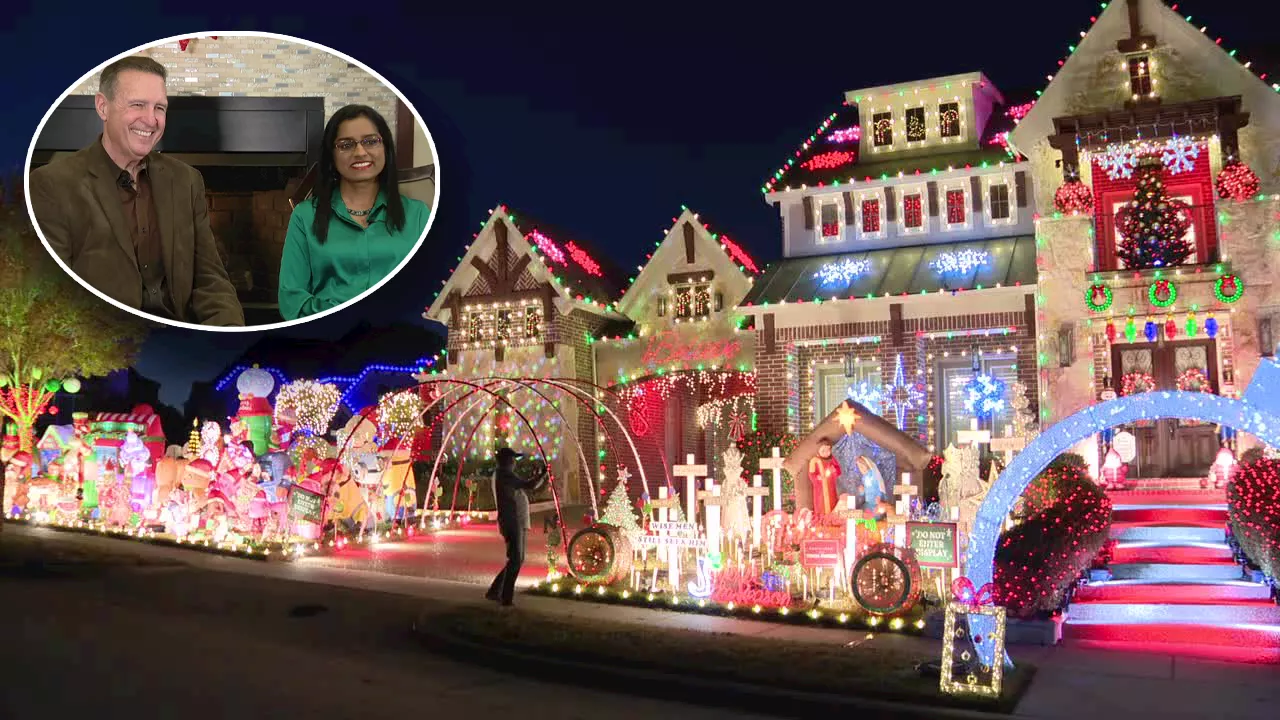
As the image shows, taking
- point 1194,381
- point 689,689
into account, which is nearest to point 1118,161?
point 1194,381

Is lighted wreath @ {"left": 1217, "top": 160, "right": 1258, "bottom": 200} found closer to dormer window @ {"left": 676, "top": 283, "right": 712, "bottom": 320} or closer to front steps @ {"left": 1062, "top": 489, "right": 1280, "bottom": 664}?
front steps @ {"left": 1062, "top": 489, "right": 1280, "bottom": 664}

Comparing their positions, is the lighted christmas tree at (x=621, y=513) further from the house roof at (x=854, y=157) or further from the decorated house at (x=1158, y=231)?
the house roof at (x=854, y=157)

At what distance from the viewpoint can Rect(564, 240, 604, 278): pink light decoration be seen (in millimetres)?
29328

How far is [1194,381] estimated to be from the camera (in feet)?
56.0

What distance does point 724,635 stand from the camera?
10.5 metres

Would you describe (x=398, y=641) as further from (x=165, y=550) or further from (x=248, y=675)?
(x=165, y=550)

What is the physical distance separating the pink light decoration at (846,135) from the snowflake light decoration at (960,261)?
4.13 metres

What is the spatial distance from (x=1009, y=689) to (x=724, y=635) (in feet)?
10.1

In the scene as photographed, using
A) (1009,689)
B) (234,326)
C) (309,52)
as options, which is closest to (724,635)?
(1009,689)

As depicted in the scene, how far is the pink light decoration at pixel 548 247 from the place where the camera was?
2795 centimetres

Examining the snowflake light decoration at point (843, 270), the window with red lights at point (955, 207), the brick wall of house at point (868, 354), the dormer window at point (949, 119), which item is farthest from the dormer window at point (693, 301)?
the dormer window at point (949, 119)

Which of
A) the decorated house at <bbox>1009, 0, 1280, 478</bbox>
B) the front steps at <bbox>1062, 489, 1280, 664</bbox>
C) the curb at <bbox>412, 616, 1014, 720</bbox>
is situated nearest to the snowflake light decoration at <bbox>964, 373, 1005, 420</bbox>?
the decorated house at <bbox>1009, 0, 1280, 478</bbox>

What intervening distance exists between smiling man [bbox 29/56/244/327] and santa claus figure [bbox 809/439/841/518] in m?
10.1

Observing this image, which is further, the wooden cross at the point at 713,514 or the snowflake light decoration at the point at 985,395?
the snowflake light decoration at the point at 985,395
